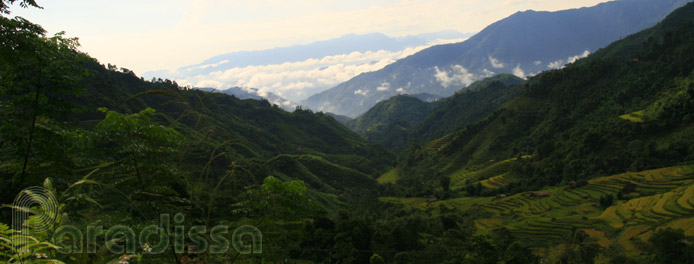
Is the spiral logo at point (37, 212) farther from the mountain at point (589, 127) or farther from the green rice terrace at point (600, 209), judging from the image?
the mountain at point (589, 127)

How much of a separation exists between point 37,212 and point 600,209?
54.8 meters

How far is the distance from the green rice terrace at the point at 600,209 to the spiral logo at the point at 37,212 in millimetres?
36959

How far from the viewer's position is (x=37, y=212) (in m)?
3.47

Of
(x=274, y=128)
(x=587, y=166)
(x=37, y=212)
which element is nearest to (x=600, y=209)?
(x=587, y=166)

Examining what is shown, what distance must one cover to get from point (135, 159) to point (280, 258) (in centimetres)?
257

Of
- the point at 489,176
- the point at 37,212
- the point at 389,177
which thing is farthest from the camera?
the point at 389,177

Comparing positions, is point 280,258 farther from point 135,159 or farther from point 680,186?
point 680,186

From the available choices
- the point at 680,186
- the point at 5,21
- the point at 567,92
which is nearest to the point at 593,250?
the point at 680,186

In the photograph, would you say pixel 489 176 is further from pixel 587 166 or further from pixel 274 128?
pixel 274 128

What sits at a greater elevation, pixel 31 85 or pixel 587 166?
pixel 31 85

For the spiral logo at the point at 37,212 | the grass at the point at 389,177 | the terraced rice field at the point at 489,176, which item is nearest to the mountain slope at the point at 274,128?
the grass at the point at 389,177

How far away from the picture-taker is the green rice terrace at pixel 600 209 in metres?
35.0

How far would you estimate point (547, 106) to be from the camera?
89.6 metres

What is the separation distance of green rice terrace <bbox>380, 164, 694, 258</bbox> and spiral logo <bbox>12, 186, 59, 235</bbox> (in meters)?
37.0
